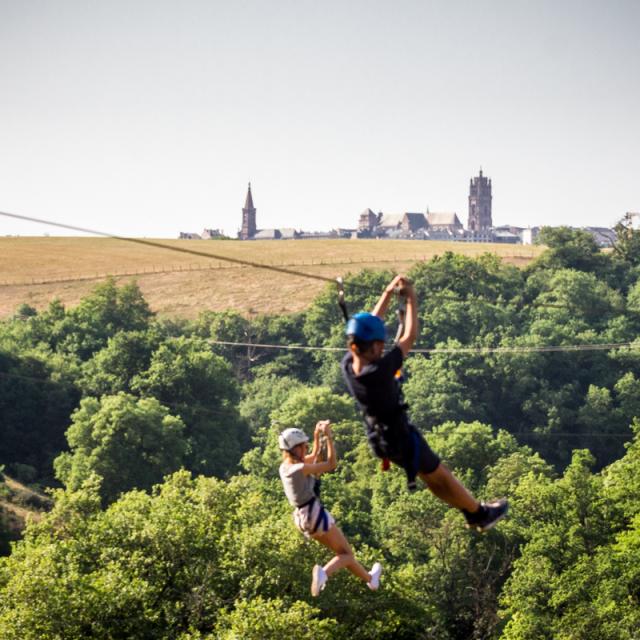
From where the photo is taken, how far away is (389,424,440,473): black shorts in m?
11.5

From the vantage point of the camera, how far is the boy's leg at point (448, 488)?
11719 millimetres

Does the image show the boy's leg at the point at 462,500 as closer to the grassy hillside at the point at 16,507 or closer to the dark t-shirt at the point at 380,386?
the dark t-shirt at the point at 380,386

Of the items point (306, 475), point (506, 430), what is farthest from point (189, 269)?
point (306, 475)

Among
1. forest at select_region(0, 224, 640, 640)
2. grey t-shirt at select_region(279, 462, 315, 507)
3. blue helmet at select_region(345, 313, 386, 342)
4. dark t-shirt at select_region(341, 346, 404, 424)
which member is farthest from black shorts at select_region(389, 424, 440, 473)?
forest at select_region(0, 224, 640, 640)

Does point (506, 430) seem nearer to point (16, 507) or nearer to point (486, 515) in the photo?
point (16, 507)

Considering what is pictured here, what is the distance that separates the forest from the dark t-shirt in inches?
533

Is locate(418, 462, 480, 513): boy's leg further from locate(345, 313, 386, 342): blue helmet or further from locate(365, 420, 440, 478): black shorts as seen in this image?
locate(345, 313, 386, 342): blue helmet

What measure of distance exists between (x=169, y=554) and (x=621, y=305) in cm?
9363

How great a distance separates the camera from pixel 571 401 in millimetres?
103938

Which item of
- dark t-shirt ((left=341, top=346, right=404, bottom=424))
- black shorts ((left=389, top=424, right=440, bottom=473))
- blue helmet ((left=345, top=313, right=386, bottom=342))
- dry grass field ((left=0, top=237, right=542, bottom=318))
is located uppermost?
blue helmet ((left=345, top=313, right=386, bottom=342))

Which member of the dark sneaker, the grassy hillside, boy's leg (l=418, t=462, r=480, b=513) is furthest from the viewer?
the grassy hillside

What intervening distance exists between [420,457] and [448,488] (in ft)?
1.86

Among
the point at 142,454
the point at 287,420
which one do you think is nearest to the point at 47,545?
the point at 142,454

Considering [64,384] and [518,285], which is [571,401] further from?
[64,384]
